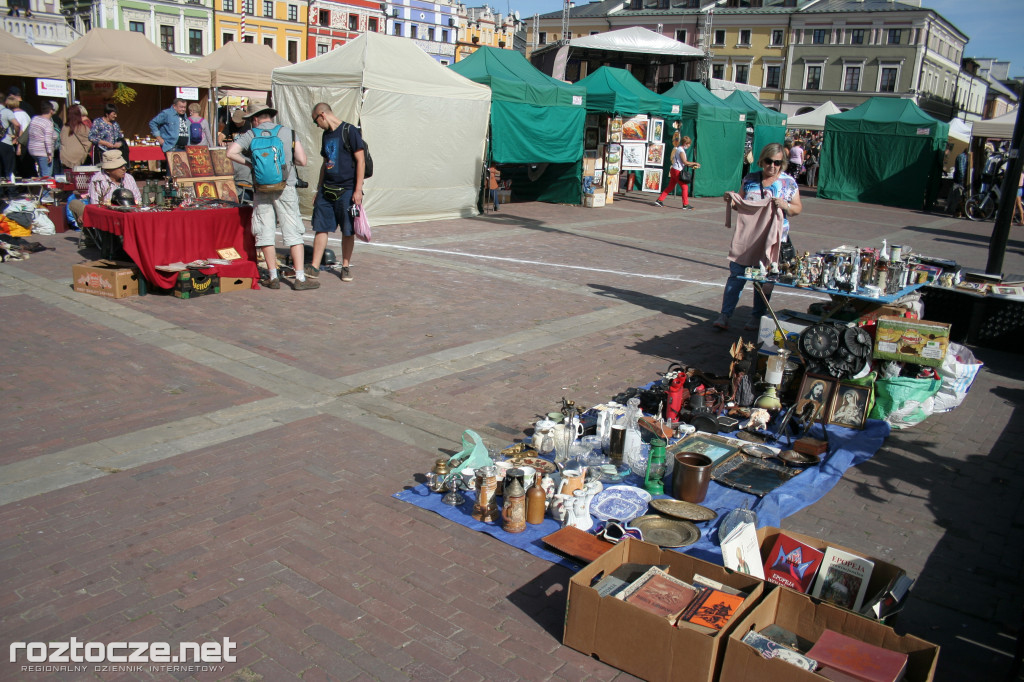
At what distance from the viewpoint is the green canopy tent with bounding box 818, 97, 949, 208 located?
23.5 meters

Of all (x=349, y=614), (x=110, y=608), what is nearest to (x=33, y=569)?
(x=110, y=608)

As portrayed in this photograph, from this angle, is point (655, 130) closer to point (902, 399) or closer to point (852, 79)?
point (902, 399)

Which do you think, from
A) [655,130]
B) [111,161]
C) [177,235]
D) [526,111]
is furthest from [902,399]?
[655,130]

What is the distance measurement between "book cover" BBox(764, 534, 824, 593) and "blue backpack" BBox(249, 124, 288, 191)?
21.9 ft

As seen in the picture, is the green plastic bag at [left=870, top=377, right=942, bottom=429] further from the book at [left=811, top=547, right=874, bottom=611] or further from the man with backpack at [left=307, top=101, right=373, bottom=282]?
the man with backpack at [left=307, top=101, right=373, bottom=282]

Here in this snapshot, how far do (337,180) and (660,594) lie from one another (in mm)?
7015

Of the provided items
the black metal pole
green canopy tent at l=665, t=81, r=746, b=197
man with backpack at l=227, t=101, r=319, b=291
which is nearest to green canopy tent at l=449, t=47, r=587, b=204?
green canopy tent at l=665, t=81, r=746, b=197

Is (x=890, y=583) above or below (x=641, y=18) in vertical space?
below

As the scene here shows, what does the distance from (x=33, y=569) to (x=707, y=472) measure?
3478mm

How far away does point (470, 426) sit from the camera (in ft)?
17.7

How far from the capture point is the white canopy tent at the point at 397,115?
13.0m

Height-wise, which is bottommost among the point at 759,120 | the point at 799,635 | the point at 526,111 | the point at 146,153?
the point at 799,635

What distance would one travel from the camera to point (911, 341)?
5.63m

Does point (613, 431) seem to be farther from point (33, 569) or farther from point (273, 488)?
point (33, 569)
